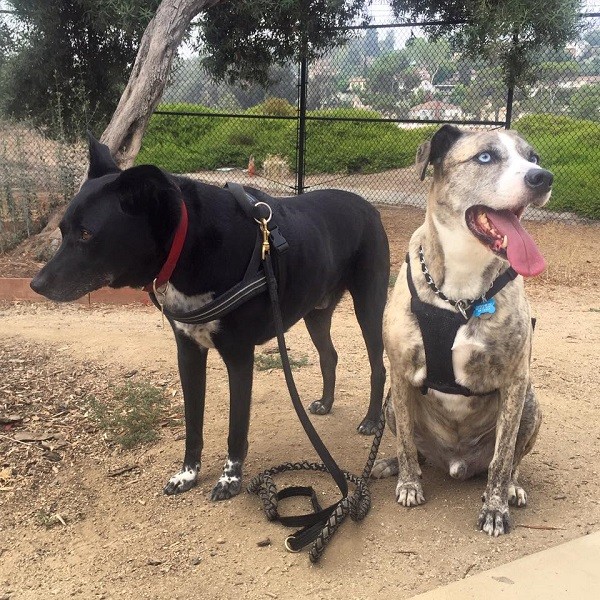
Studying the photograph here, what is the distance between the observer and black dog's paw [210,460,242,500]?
3.30m

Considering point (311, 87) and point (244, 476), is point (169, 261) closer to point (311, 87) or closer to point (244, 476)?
point (244, 476)

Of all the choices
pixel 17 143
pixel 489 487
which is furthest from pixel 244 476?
pixel 17 143

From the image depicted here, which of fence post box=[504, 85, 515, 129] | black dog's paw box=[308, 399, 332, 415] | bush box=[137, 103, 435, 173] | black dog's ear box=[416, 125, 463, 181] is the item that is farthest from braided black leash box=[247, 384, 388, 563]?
bush box=[137, 103, 435, 173]

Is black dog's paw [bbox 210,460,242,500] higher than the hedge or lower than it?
lower

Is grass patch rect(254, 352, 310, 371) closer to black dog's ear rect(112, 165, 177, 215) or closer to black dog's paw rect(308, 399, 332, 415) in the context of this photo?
black dog's paw rect(308, 399, 332, 415)

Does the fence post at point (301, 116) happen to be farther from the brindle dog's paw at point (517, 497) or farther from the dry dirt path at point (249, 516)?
the brindle dog's paw at point (517, 497)

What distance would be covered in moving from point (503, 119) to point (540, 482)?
285 inches

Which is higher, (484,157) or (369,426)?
(484,157)

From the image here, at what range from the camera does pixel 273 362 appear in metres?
5.07

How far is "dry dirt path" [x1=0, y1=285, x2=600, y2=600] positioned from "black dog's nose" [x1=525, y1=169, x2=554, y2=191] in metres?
1.36

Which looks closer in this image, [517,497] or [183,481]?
[517,497]

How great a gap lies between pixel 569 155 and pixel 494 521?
34.5ft

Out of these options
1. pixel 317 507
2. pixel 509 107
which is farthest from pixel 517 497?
pixel 509 107

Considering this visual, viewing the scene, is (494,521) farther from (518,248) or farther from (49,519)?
(49,519)
